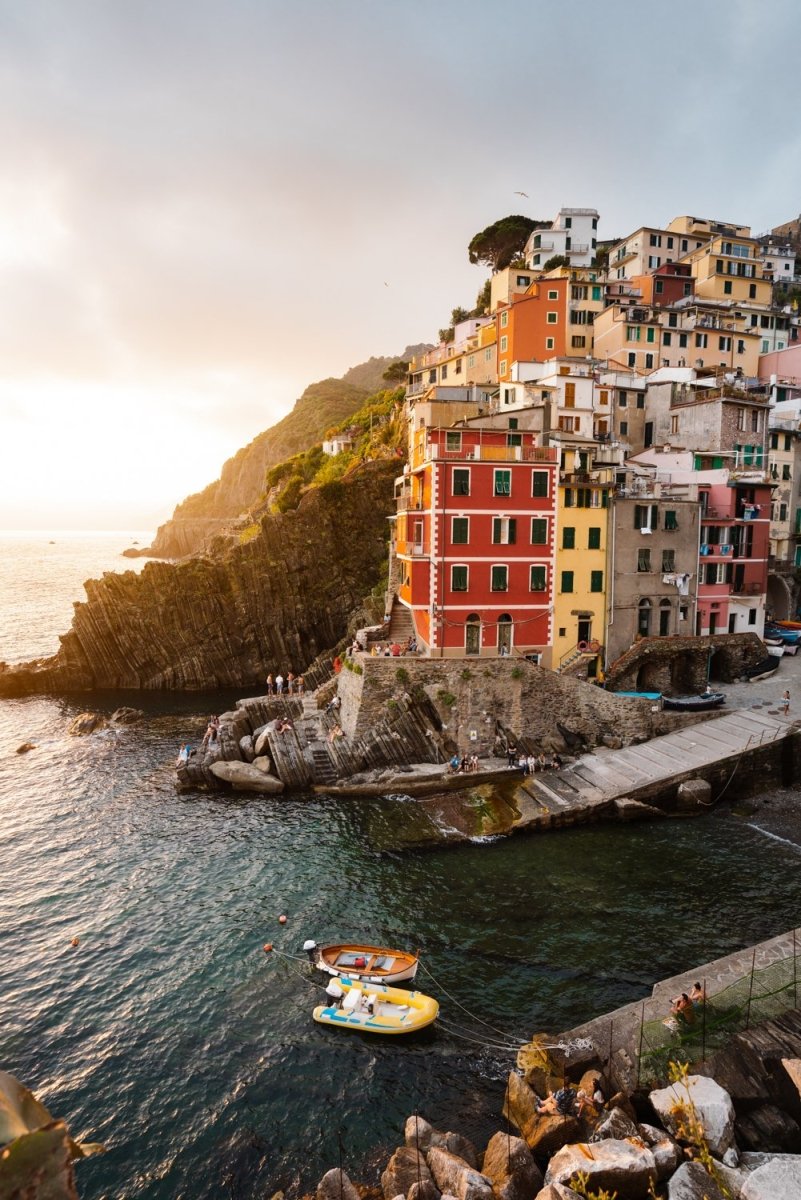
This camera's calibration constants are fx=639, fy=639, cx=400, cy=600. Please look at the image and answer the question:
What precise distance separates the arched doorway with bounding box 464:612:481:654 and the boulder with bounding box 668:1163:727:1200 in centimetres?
2805

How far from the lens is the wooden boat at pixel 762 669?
1703 inches

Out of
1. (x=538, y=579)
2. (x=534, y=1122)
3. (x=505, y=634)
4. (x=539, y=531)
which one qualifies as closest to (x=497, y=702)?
(x=505, y=634)

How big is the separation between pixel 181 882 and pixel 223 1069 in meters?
10.6

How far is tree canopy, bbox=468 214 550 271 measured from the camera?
85.6 metres

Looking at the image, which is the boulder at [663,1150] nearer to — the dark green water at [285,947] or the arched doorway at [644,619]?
the dark green water at [285,947]

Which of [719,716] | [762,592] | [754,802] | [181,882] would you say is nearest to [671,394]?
[762,592]

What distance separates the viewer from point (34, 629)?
93688 millimetres

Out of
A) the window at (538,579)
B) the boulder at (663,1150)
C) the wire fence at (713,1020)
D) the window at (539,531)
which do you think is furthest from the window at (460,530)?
the boulder at (663,1150)

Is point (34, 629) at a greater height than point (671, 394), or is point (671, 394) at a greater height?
point (671, 394)

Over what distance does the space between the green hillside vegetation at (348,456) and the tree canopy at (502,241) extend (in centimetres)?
2262

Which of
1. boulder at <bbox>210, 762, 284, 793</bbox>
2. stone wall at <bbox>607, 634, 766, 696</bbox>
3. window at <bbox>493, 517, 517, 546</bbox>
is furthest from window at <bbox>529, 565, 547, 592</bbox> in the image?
boulder at <bbox>210, 762, 284, 793</bbox>

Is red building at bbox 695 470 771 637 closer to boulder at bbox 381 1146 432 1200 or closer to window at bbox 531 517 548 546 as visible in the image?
window at bbox 531 517 548 546

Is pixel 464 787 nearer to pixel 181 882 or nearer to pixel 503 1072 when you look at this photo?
pixel 181 882

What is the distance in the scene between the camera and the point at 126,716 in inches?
2057
